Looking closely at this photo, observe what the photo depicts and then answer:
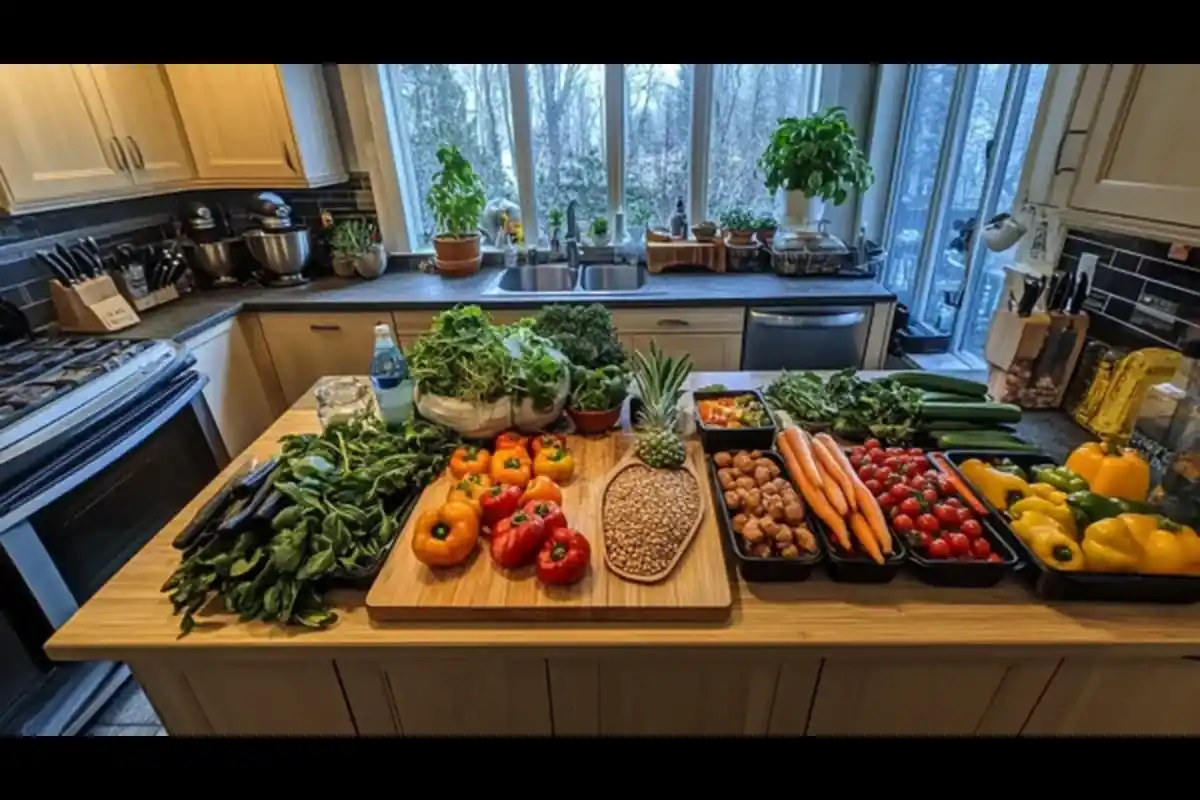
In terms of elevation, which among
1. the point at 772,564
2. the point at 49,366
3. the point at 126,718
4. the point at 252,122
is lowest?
the point at 126,718

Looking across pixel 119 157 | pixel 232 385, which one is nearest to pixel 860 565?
pixel 232 385

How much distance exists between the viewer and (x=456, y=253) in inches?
108

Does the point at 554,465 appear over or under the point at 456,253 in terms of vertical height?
under

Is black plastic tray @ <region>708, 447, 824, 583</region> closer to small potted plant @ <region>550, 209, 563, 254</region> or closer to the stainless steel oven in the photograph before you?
the stainless steel oven

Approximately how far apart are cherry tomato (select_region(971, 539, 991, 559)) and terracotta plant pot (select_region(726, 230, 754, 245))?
6.72 feet

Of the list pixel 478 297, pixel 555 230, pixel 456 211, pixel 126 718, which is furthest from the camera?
pixel 555 230

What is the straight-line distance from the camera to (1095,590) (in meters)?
0.89

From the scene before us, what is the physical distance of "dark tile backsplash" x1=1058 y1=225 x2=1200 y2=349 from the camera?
125cm

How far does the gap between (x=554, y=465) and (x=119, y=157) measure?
2.16 metres

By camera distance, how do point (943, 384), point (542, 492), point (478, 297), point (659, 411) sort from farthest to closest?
point (478, 297), point (943, 384), point (659, 411), point (542, 492)

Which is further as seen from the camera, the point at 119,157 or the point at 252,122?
the point at 252,122

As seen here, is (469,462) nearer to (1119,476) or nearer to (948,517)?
(948,517)
